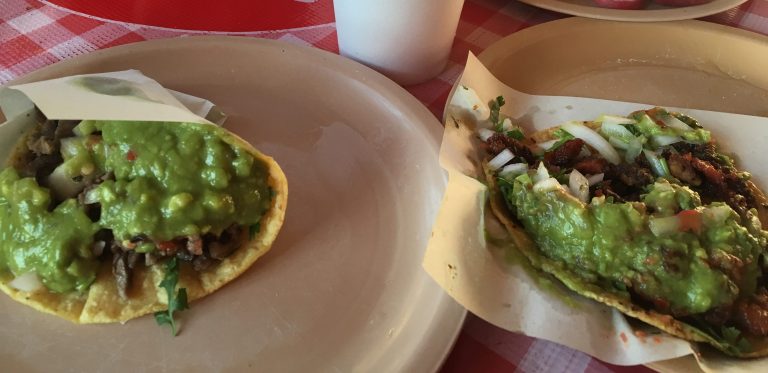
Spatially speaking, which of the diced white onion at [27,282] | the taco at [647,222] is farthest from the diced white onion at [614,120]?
the diced white onion at [27,282]

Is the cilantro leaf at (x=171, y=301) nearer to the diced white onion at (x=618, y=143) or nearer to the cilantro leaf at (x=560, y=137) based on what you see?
the cilantro leaf at (x=560, y=137)

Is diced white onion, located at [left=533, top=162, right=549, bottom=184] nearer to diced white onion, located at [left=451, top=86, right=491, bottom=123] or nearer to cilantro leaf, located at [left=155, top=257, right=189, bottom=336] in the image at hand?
diced white onion, located at [left=451, top=86, right=491, bottom=123]

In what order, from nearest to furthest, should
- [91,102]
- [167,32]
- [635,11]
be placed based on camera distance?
[91,102], [167,32], [635,11]

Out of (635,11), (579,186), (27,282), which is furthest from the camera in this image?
(635,11)

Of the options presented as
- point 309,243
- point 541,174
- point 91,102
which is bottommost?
point 309,243

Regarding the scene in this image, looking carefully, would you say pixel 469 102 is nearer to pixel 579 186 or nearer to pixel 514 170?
pixel 514 170

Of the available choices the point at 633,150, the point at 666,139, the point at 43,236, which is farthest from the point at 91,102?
the point at 666,139

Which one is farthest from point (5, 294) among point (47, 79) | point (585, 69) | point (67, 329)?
point (585, 69)

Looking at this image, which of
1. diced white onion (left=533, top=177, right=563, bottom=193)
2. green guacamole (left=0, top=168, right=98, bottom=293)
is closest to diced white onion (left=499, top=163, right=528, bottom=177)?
diced white onion (left=533, top=177, right=563, bottom=193)
